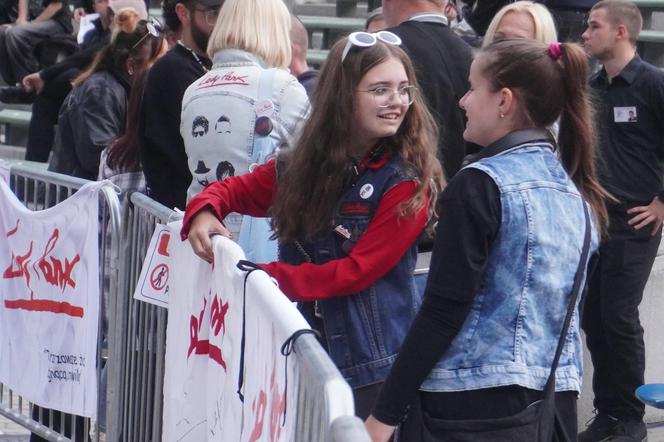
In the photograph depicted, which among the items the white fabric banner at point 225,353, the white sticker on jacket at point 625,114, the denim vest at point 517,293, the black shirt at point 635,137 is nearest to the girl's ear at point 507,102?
the denim vest at point 517,293

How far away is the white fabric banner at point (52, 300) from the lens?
490 centimetres

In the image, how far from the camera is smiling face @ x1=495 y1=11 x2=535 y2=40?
5516mm

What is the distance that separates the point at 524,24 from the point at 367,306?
8.54ft

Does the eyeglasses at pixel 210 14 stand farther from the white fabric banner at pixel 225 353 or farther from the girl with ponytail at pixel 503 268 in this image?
the girl with ponytail at pixel 503 268

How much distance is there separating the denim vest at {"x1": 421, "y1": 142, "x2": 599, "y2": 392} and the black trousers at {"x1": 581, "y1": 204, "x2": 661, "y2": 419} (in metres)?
3.36

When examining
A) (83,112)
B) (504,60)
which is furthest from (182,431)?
(83,112)

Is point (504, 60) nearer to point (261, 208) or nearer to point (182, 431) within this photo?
point (261, 208)

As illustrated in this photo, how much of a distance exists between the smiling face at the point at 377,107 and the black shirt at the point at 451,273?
0.59m

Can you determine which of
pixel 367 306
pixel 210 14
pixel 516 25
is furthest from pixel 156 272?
pixel 516 25

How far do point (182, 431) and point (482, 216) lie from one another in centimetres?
153

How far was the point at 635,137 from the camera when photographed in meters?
6.36

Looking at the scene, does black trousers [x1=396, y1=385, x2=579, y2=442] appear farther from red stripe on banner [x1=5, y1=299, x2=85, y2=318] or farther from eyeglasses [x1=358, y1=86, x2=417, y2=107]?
Result: red stripe on banner [x1=5, y1=299, x2=85, y2=318]

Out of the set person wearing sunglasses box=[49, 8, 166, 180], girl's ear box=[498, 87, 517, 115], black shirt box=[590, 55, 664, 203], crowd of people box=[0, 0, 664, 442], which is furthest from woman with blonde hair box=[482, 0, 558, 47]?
girl's ear box=[498, 87, 517, 115]

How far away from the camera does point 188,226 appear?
3650mm
